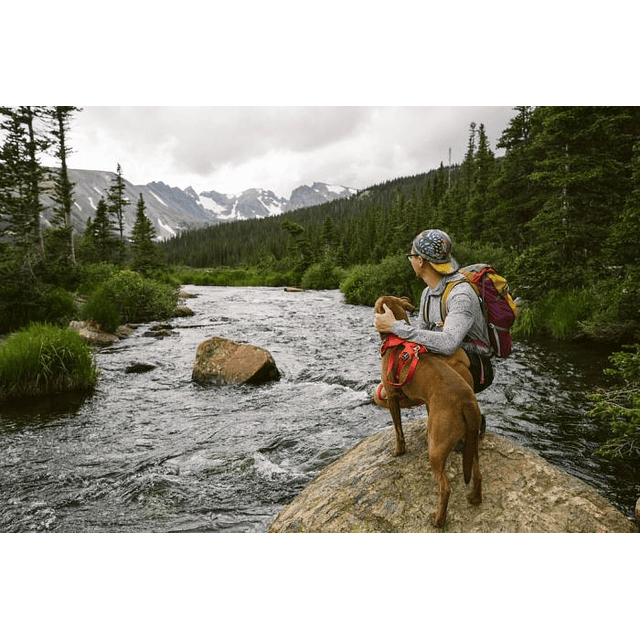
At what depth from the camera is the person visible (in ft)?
11.5

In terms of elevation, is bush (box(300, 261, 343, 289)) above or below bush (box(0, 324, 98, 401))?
above

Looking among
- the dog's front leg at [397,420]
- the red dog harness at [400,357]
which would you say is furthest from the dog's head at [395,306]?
the dog's front leg at [397,420]

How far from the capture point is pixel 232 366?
31.8ft

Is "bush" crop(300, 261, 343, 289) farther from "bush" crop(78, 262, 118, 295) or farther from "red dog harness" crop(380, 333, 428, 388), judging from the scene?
"red dog harness" crop(380, 333, 428, 388)

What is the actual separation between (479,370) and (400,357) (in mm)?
939

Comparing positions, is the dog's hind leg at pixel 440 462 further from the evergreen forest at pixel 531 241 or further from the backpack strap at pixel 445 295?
the evergreen forest at pixel 531 241

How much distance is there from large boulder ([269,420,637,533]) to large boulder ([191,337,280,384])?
17.6 feet

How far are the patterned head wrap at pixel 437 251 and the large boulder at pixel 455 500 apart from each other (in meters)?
1.86

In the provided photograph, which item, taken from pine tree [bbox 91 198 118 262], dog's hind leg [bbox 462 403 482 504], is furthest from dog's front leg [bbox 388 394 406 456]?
pine tree [bbox 91 198 118 262]

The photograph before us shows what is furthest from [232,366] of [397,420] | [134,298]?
[134,298]

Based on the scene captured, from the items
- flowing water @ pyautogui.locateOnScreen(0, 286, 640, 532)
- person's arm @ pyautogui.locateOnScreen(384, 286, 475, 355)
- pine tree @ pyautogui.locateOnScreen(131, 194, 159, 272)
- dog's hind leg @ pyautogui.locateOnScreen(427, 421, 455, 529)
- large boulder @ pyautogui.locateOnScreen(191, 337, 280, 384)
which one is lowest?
flowing water @ pyautogui.locateOnScreen(0, 286, 640, 532)

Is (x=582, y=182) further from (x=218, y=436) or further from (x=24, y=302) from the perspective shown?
(x=24, y=302)

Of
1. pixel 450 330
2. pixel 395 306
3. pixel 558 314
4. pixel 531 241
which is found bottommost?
pixel 558 314

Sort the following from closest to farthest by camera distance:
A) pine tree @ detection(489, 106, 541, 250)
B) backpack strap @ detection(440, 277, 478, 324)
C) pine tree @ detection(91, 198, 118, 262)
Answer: backpack strap @ detection(440, 277, 478, 324) < pine tree @ detection(489, 106, 541, 250) < pine tree @ detection(91, 198, 118, 262)
